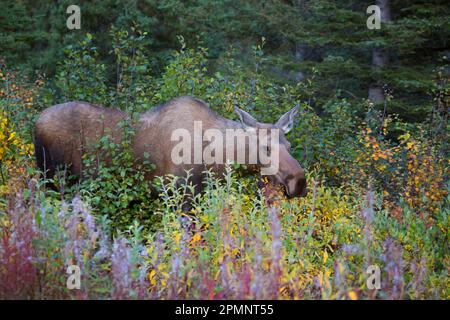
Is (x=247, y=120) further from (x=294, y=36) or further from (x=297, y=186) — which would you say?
(x=294, y=36)

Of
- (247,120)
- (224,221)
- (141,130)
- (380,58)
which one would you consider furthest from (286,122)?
(380,58)

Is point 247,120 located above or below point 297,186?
above

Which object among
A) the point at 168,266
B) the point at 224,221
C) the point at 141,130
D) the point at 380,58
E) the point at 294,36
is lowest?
the point at 168,266

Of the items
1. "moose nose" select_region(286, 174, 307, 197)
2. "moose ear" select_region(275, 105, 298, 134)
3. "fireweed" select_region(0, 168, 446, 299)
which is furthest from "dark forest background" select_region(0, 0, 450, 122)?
"fireweed" select_region(0, 168, 446, 299)

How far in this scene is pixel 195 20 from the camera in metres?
17.2

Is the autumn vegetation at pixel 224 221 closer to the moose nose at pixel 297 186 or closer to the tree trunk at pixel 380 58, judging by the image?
the moose nose at pixel 297 186

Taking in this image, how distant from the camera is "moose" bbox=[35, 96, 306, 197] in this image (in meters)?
7.36

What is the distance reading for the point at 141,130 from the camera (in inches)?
306

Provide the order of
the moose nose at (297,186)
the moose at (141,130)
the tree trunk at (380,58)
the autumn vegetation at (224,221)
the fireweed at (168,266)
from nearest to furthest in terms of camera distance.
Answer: the fireweed at (168,266), the autumn vegetation at (224,221), the moose nose at (297,186), the moose at (141,130), the tree trunk at (380,58)

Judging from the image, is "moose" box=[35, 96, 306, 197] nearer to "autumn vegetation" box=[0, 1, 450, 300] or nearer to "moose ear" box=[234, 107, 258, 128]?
"moose ear" box=[234, 107, 258, 128]

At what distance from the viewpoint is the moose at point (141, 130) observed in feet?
24.2

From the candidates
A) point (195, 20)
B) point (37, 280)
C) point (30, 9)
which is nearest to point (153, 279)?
point (37, 280)

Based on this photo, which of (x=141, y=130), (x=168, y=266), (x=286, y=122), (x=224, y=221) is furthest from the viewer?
(x=141, y=130)

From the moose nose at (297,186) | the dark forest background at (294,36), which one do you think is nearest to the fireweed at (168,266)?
the moose nose at (297,186)
